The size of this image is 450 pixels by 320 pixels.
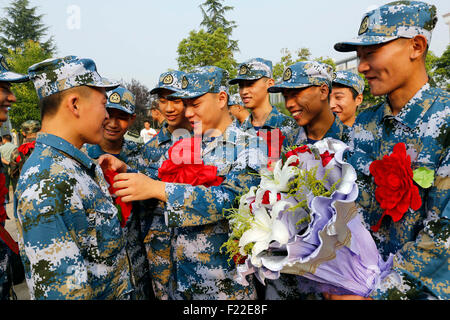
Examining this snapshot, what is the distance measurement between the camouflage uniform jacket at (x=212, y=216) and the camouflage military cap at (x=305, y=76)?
900 millimetres

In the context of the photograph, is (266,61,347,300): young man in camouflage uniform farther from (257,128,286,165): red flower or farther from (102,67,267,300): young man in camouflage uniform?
(102,67,267,300): young man in camouflage uniform

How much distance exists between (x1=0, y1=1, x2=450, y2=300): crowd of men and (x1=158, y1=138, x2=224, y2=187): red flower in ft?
0.34

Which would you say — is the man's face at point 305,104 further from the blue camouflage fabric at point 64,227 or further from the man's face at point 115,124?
the blue camouflage fabric at point 64,227

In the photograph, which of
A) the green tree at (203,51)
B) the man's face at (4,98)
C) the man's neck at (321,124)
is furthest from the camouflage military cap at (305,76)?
the green tree at (203,51)

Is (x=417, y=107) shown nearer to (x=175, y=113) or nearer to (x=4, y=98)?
(x=175, y=113)

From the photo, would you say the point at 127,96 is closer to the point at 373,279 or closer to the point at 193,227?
the point at 193,227

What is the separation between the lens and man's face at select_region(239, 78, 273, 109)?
5.55 meters

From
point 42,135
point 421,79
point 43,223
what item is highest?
point 421,79

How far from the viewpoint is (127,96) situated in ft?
12.8

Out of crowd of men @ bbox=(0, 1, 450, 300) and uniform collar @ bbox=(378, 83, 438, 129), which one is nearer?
crowd of men @ bbox=(0, 1, 450, 300)

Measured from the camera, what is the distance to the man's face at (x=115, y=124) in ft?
12.3

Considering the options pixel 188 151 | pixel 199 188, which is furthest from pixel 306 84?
pixel 199 188

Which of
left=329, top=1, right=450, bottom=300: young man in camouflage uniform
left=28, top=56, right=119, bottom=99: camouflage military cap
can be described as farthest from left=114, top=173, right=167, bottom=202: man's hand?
left=329, top=1, right=450, bottom=300: young man in camouflage uniform

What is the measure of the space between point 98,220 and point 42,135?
65 centimetres
